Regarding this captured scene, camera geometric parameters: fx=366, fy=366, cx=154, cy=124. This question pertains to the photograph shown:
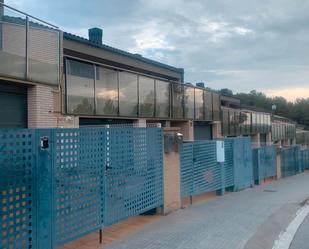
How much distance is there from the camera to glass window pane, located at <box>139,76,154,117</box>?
15.3 meters

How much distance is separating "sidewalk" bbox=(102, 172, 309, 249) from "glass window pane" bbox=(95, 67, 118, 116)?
202 inches

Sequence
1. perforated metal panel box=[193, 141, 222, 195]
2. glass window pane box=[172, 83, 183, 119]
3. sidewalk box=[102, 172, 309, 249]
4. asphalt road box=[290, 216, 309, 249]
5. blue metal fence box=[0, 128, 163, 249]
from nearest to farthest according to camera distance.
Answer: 1. blue metal fence box=[0, 128, 163, 249]
2. sidewalk box=[102, 172, 309, 249]
3. asphalt road box=[290, 216, 309, 249]
4. perforated metal panel box=[193, 141, 222, 195]
5. glass window pane box=[172, 83, 183, 119]

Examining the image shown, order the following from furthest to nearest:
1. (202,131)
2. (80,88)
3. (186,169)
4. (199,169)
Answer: (202,131) → (80,88) → (199,169) → (186,169)

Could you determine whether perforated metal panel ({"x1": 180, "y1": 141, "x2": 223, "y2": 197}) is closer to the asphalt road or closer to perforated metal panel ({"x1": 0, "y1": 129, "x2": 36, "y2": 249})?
the asphalt road

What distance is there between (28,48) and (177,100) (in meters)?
9.56

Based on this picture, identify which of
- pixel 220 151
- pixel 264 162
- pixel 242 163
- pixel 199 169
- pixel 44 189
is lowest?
pixel 264 162

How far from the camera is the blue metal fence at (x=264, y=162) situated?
55.2ft

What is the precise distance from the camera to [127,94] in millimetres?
14469

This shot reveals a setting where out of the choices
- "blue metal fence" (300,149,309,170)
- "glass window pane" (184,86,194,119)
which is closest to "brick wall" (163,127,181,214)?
"glass window pane" (184,86,194,119)

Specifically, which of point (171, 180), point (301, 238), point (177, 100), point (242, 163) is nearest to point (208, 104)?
point (177, 100)

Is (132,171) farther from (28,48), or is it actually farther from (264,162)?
(264,162)

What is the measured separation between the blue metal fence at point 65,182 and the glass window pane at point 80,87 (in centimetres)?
480

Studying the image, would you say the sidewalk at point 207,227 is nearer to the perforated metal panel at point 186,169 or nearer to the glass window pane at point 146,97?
the perforated metal panel at point 186,169

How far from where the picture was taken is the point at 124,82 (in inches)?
564
